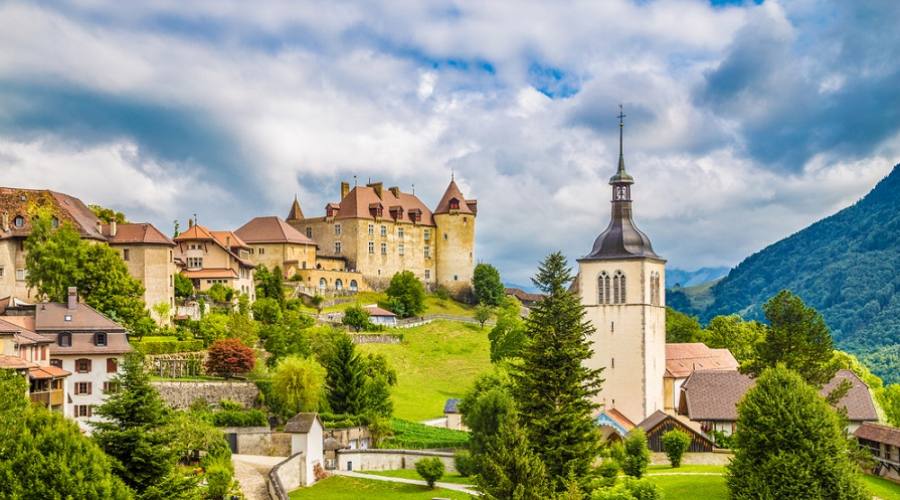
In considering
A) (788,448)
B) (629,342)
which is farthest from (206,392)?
(788,448)

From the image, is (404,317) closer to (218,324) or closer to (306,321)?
(306,321)

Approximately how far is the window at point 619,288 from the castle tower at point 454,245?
50.8m

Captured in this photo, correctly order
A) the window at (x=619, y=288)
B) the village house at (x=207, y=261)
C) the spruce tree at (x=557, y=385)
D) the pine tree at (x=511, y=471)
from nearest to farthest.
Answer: the pine tree at (x=511, y=471), the spruce tree at (x=557, y=385), the window at (x=619, y=288), the village house at (x=207, y=261)

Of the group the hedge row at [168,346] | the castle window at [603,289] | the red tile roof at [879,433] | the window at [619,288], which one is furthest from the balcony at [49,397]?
the red tile roof at [879,433]

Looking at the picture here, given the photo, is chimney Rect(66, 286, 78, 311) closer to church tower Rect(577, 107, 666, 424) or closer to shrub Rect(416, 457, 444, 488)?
shrub Rect(416, 457, 444, 488)

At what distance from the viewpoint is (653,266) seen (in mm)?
66062

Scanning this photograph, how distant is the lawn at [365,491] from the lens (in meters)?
48.4

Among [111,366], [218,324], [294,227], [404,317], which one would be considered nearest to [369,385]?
[218,324]

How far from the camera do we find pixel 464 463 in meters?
53.2

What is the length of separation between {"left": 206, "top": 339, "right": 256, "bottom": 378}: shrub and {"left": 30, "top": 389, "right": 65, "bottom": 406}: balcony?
49.7 feet

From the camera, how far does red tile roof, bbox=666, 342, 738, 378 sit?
67.4 metres

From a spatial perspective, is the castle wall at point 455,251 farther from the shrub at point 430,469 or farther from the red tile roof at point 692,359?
the shrub at point 430,469

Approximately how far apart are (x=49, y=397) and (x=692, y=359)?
42.8m

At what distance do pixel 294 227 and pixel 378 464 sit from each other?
60.9m
